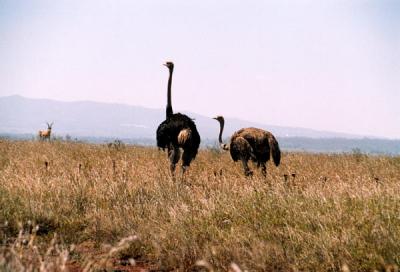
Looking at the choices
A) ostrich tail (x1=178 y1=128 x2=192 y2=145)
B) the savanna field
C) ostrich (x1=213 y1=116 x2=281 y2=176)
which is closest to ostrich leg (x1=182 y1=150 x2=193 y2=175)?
ostrich tail (x1=178 y1=128 x2=192 y2=145)

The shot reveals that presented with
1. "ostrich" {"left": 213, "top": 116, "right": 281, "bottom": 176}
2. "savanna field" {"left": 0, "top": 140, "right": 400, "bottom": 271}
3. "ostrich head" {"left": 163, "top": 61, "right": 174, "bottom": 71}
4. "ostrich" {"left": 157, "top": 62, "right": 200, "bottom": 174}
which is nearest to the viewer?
"savanna field" {"left": 0, "top": 140, "right": 400, "bottom": 271}

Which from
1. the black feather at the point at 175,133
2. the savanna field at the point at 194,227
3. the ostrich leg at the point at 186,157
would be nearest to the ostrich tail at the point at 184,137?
the black feather at the point at 175,133

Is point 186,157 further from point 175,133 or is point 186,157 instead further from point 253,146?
point 253,146

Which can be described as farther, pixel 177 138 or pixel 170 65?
pixel 170 65

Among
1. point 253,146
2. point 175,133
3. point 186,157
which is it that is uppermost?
point 175,133

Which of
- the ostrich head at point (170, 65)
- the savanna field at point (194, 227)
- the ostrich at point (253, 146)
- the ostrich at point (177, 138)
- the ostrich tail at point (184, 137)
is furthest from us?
the ostrich head at point (170, 65)

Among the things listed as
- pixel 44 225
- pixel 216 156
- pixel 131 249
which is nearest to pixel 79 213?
pixel 44 225

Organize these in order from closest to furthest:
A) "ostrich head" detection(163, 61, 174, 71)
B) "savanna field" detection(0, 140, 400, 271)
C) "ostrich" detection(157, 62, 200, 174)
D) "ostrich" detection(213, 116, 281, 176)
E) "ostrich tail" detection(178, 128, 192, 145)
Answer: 1. "savanna field" detection(0, 140, 400, 271)
2. "ostrich tail" detection(178, 128, 192, 145)
3. "ostrich" detection(157, 62, 200, 174)
4. "ostrich" detection(213, 116, 281, 176)
5. "ostrich head" detection(163, 61, 174, 71)

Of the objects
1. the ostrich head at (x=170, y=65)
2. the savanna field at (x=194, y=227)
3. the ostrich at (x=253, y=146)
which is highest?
the ostrich head at (x=170, y=65)

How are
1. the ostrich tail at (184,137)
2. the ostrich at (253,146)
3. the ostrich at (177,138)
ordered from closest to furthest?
the ostrich tail at (184,137) < the ostrich at (177,138) < the ostrich at (253,146)

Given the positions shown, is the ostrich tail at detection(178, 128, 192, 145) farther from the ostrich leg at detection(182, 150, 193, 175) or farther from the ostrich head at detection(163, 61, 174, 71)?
the ostrich head at detection(163, 61, 174, 71)

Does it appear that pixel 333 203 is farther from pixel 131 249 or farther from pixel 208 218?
pixel 131 249

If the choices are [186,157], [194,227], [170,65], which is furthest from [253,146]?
[194,227]

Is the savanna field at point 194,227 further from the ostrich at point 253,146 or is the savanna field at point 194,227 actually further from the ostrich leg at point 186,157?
the ostrich at point 253,146
